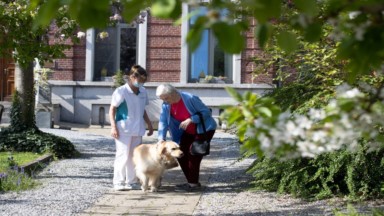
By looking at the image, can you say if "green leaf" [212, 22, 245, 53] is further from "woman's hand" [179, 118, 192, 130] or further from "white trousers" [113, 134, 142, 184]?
"white trousers" [113, 134, 142, 184]

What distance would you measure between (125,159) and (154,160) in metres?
0.52

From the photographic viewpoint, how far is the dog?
8.76m

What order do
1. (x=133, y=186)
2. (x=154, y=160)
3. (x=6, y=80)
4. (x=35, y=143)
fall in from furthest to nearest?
1. (x=6, y=80)
2. (x=35, y=143)
3. (x=133, y=186)
4. (x=154, y=160)

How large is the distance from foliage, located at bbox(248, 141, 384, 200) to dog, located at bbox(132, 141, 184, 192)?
45.4 inches

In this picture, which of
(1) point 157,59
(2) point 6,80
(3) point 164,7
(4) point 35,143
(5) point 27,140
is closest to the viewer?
(3) point 164,7

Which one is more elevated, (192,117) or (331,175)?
(192,117)

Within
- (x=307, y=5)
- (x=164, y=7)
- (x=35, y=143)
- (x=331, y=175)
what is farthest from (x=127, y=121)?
(x=164, y=7)

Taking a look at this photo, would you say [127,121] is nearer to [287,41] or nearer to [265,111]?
[265,111]

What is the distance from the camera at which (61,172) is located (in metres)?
10.8

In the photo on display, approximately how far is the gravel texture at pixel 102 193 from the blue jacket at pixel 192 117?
905mm

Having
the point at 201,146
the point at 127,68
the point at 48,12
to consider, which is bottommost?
the point at 201,146

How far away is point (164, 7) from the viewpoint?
201 centimetres

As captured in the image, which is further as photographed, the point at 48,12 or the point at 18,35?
the point at 18,35

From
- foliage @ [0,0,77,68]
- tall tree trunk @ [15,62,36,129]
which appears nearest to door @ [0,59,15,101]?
tall tree trunk @ [15,62,36,129]
